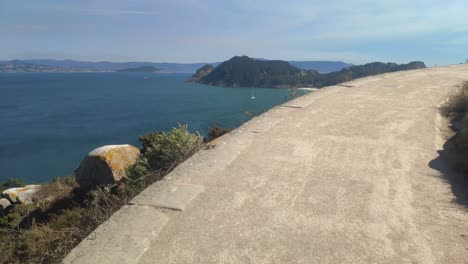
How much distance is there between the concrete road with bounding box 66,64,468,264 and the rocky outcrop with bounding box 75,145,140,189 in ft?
14.9

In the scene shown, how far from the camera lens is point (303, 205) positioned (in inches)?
120

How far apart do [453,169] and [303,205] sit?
211 cm

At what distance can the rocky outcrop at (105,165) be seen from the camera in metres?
8.48

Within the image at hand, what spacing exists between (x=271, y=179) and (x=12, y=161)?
42491 mm

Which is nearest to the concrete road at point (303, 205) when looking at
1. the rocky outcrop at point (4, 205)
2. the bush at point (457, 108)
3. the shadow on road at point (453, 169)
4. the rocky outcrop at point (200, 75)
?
the shadow on road at point (453, 169)

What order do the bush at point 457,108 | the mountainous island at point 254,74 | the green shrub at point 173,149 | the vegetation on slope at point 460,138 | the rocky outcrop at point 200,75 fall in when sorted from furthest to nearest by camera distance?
the rocky outcrop at point 200,75 < the mountainous island at point 254,74 < the bush at point 457,108 < the green shrub at point 173,149 < the vegetation on slope at point 460,138

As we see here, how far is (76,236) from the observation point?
11.2 feet

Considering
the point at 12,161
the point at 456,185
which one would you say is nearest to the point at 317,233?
the point at 456,185

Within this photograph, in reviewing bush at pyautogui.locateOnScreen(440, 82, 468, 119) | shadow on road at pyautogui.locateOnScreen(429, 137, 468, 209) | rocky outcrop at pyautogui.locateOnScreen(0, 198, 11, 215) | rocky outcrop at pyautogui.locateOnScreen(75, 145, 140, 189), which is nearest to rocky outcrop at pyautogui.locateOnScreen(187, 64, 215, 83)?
rocky outcrop at pyautogui.locateOnScreen(0, 198, 11, 215)

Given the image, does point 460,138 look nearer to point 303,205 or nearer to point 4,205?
point 303,205

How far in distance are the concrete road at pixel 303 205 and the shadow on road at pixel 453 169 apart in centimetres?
8

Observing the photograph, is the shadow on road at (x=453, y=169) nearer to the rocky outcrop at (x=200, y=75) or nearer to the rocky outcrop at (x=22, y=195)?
the rocky outcrop at (x=22, y=195)

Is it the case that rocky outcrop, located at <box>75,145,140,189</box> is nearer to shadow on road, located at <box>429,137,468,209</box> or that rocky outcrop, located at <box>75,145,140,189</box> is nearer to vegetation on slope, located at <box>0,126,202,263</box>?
vegetation on slope, located at <box>0,126,202,263</box>

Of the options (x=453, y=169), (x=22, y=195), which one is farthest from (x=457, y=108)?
(x=22, y=195)
